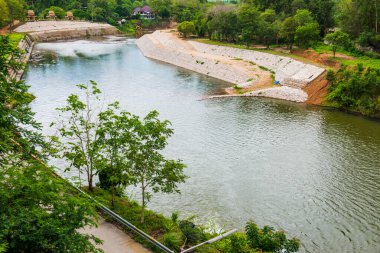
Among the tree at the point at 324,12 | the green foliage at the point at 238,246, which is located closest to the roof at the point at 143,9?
the tree at the point at 324,12

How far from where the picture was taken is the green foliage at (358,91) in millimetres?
41531

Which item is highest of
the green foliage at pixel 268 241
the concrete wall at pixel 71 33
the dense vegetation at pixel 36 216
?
the concrete wall at pixel 71 33

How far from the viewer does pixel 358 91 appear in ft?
141

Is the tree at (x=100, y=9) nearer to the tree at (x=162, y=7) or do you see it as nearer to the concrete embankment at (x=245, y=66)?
the tree at (x=162, y=7)

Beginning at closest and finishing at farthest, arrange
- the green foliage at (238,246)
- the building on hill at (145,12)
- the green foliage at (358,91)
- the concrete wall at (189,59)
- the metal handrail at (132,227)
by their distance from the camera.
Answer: the metal handrail at (132,227)
the green foliage at (238,246)
the green foliage at (358,91)
the concrete wall at (189,59)
the building on hill at (145,12)

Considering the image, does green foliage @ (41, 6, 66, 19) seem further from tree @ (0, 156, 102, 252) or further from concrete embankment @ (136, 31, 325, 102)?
tree @ (0, 156, 102, 252)

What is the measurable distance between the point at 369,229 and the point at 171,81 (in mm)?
39969

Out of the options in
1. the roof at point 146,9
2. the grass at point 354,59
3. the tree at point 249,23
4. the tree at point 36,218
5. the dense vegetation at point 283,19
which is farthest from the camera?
the roof at point 146,9

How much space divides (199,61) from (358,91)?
1179 inches

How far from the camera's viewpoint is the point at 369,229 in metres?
21.3

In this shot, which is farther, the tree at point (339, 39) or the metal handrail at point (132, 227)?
the tree at point (339, 39)

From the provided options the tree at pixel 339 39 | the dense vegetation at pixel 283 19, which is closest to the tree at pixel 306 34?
the dense vegetation at pixel 283 19

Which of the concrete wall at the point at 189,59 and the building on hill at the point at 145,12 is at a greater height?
the building on hill at the point at 145,12

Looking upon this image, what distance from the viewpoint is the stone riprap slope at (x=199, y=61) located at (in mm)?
58031
